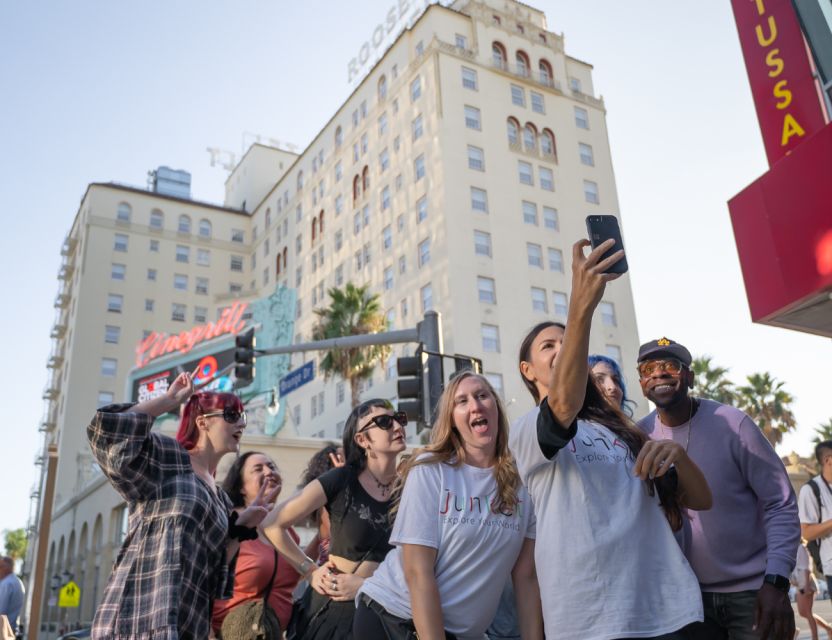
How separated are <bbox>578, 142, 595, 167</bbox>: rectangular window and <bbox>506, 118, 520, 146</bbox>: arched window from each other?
462 cm

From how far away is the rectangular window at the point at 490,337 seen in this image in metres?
40.3

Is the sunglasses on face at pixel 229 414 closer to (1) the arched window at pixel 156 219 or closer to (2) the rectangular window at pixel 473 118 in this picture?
(2) the rectangular window at pixel 473 118

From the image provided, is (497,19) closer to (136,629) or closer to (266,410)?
(266,410)

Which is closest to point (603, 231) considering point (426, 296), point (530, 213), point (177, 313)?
point (426, 296)

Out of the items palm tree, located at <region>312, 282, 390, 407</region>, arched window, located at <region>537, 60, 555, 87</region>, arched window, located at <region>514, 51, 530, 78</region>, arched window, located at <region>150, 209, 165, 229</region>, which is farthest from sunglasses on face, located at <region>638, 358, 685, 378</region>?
arched window, located at <region>150, 209, 165, 229</region>

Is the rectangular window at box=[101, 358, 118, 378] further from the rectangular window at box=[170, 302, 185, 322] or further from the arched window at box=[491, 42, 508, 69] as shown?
the arched window at box=[491, 42, 508, 69]

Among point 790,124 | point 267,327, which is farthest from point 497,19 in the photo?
point 790,124

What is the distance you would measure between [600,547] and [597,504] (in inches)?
→ 6.6

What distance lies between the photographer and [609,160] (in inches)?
1927

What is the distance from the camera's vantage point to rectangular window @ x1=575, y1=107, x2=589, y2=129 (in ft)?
161

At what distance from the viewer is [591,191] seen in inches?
1865

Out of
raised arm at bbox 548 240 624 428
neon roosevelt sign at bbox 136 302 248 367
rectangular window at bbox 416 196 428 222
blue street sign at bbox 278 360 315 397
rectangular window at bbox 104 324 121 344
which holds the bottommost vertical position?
raised arm at bbox 548 240 624 428

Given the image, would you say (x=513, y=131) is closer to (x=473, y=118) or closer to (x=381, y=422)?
(x=473, y=118)

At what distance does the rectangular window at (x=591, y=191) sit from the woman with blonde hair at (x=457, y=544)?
45376mm
